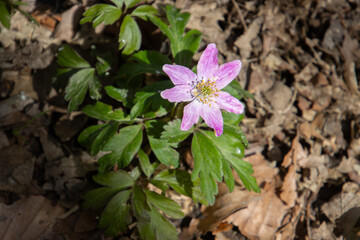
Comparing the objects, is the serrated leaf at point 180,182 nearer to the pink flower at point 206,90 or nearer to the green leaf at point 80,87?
the pink flower at point 206,90

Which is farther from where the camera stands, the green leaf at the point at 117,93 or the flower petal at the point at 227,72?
the green leaf at the point at 117,93

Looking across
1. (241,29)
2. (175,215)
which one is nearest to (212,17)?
(241,29)

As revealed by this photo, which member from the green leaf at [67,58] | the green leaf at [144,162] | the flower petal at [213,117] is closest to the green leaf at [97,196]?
the green leaf at [144,162]

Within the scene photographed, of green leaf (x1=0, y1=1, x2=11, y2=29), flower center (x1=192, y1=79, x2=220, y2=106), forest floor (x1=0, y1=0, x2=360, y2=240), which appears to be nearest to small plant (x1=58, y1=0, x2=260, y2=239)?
flower center (x1=192, y1=79, x2=220, y2=106)

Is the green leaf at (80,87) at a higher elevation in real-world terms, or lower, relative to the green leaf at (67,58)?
lower

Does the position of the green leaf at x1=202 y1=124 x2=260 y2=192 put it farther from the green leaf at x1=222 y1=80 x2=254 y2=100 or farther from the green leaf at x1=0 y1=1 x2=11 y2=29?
the green leaf at x1=0 y1=1 x2=11 y2=29

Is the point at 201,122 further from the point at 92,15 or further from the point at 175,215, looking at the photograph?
the point at 92,15

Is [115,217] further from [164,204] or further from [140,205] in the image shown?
[164,204]
